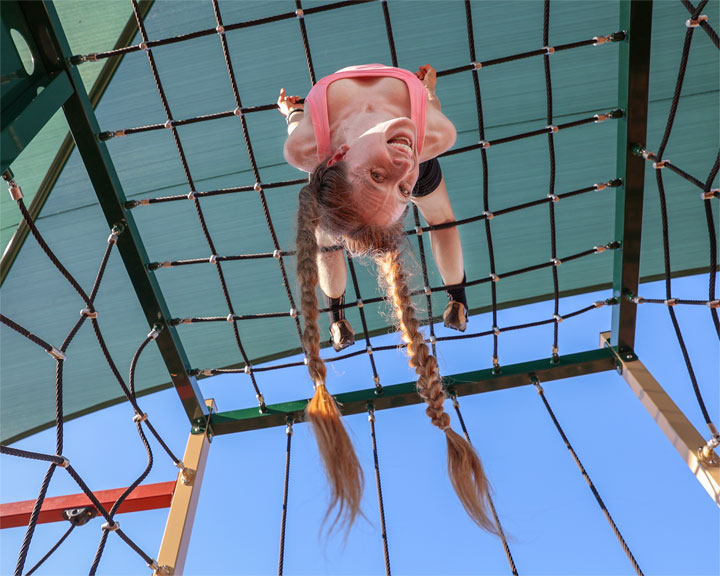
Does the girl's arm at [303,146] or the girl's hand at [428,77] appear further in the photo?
the girl's hand at [428,77]

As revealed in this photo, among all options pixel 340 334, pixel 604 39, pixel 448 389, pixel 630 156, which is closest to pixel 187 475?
pixel 340 334

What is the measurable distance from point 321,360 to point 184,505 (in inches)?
32.8

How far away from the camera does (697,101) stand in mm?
3211

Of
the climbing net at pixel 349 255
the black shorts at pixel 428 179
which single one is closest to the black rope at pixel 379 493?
the climbing net at pixel 349 255

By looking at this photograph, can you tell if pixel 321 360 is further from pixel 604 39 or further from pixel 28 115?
pixel 604 39

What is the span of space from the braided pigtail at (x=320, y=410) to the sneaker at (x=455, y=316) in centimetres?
72

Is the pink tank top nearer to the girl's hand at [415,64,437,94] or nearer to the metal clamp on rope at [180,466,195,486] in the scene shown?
the girl's hand at [415,64,437,94]

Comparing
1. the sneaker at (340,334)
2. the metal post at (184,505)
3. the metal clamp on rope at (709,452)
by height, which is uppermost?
the sneaker at (340,334)

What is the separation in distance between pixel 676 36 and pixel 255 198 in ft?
6.55

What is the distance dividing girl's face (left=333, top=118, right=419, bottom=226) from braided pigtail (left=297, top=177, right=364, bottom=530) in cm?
13

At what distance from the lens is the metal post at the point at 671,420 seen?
200 centimetres

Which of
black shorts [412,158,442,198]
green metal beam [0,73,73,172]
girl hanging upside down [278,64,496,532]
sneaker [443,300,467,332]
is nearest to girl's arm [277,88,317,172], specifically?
girl hanging upside down [278,64,496,532]

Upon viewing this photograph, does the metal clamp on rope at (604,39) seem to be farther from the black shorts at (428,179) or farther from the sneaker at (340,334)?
the sneaker at (340,334)

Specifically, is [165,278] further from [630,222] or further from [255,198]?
[630,222]
